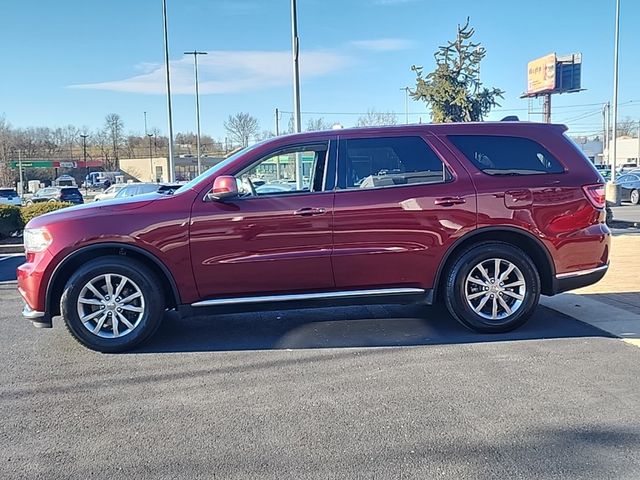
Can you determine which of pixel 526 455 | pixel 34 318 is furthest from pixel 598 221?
pixel 34 318

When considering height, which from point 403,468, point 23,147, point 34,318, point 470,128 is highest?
point 23,147

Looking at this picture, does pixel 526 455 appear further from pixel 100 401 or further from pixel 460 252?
pixel 100 401

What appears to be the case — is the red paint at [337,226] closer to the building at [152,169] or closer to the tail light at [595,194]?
the tail light at [595,194]

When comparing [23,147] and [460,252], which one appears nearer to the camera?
[460,252]

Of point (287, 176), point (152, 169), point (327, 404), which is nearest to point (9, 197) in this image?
point (287, 176)

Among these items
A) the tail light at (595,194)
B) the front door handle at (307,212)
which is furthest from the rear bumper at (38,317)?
the tail light at (595,194)

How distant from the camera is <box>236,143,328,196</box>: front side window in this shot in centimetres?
498

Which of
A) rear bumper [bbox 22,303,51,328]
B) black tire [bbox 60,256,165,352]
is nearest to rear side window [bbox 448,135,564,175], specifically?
black tire [bbox 60,256,165,352]

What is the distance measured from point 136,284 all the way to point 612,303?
501cm

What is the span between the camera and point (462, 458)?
2963 mm

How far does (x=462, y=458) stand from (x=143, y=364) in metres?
2.71

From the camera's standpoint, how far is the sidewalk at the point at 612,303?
5.31 meters

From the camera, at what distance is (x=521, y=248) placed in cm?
528

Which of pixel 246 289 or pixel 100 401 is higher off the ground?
pixel 246 289
